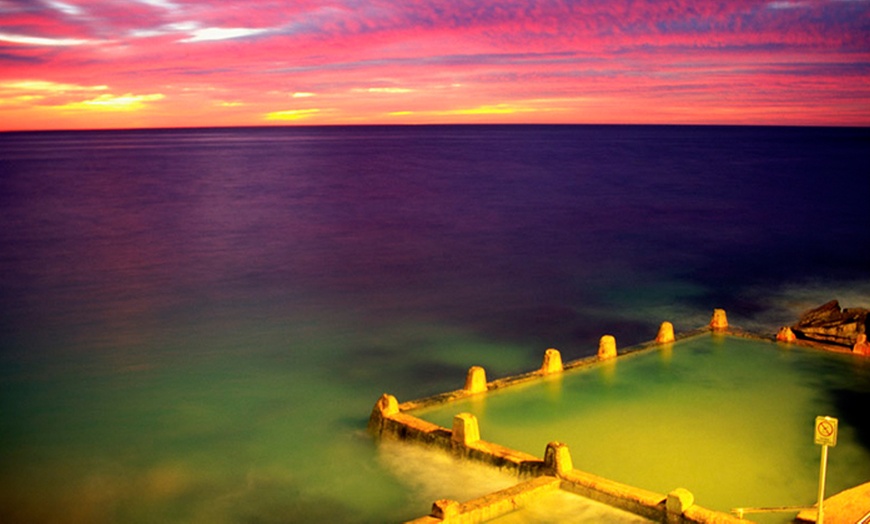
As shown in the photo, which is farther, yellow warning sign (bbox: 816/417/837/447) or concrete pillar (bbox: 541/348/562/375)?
concrete pillar (bbox: 541/348/562/375)

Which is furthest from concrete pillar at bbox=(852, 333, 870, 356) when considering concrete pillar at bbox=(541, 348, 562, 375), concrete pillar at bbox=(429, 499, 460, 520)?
concrete pillar at bbox=(429, 499, 460, 520)

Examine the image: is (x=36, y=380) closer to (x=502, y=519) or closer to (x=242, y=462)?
(x=242, y=462)

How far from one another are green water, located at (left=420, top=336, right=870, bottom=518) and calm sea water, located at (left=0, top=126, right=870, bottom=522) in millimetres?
3380

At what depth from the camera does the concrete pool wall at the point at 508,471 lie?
40.2ft

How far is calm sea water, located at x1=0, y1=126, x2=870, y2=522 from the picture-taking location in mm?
17344

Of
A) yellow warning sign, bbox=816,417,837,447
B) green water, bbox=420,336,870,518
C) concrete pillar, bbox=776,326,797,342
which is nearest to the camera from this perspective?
yellow warning sign, bbox=816,417,837,447

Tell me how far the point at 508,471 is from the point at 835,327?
1288cm

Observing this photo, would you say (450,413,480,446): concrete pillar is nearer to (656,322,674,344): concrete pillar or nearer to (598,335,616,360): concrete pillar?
(598,335,616,360): concrete pillar

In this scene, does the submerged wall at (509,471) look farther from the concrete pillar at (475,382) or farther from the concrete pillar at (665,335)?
the concrete pillar at (665,335)

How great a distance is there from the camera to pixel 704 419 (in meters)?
18.2

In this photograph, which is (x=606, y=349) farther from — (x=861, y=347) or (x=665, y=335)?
(x=861, y=347)

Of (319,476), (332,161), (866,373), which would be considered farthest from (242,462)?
(332,161)

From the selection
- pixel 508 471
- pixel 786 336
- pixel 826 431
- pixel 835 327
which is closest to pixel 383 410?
pixel 508 471

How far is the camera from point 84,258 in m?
40.3
